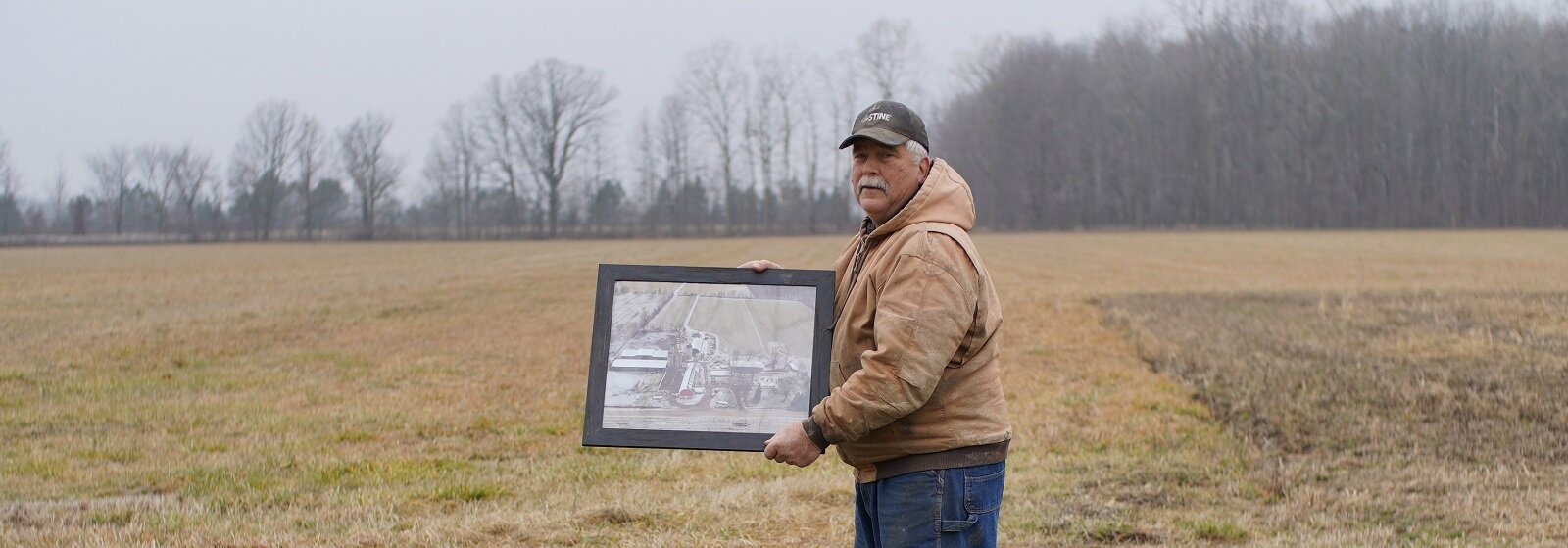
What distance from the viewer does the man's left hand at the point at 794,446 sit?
11.4 ft

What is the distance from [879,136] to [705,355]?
100 cm

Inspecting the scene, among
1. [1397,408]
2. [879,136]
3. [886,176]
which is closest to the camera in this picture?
[879,136]

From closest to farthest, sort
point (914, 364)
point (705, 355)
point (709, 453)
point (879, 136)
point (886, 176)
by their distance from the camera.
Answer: point (914, 364) < point (879, 136) < point (886, 176) < point (705, 355) < point (709, 453)

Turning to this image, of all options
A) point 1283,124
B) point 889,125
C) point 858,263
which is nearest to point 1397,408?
point 858,263

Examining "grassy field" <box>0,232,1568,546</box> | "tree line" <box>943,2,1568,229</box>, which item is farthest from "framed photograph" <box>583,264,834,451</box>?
"tree line" <box>943,2,1568,229</box>

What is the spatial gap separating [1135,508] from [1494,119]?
3490 inches

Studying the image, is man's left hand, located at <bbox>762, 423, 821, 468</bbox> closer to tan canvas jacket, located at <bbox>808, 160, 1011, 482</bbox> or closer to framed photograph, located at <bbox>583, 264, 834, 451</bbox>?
→ tan canvas jacket, located at <bbox>808, 160, 1011, 482</bbox>

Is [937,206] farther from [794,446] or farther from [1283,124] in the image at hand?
[1283,124]

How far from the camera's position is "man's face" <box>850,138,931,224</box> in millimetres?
3479

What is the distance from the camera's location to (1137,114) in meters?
95.9

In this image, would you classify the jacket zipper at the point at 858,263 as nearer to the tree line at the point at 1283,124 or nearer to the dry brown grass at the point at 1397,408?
the dry brown grass at the point at 1397,408

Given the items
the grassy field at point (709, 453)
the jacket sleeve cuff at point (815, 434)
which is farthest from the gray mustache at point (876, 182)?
the grassy field at point (709, 453)

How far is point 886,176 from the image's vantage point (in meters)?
3.49

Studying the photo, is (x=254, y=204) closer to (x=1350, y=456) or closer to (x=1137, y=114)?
(x=1137, y=114)
